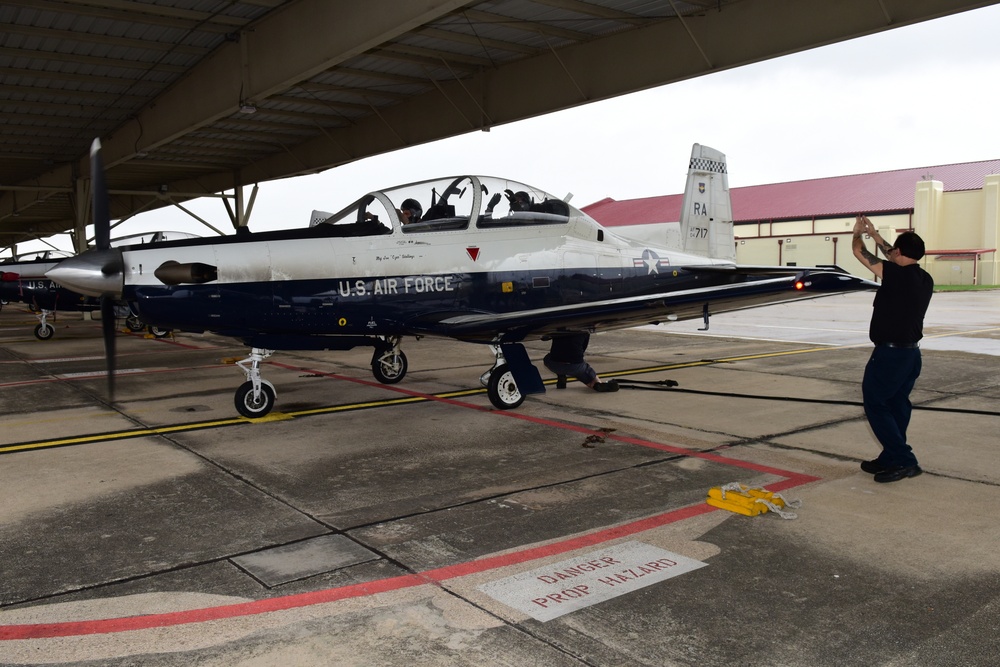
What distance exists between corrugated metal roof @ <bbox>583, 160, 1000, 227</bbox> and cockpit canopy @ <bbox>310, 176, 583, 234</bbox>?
46.5 metres

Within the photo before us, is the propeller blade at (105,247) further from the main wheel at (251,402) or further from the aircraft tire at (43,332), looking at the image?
the aircraft tire at (43,332)

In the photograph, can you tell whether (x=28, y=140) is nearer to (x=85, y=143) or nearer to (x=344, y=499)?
(x=85, y=143)

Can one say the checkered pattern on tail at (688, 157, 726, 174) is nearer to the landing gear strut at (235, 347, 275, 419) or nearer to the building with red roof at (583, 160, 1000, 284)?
the landing gear strut at (235, 347, 275, 419)

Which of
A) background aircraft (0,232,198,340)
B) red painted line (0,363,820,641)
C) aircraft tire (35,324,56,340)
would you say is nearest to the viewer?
red painted line (0,363,820,641)

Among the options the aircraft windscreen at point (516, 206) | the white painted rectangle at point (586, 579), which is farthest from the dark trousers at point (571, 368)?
the white painted rectangle at point (586, 579)

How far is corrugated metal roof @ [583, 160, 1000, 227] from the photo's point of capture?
158 ft

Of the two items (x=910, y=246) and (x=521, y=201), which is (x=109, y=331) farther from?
(x=910, y=246)

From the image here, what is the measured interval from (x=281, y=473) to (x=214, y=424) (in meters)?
2.23

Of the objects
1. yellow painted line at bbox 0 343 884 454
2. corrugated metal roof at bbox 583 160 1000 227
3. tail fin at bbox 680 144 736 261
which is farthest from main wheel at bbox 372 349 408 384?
corrugated metal roof at bbox 583 160 1000 227

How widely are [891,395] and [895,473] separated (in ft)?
1.76

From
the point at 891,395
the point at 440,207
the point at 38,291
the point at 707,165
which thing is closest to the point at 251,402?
the point at 440,207

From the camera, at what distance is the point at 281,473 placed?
537cm

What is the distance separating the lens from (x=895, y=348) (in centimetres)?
488

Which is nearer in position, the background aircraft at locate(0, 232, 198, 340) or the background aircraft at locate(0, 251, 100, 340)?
the background aircraft at locate(0, 232, 198, 340)
